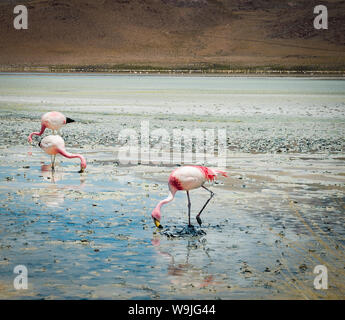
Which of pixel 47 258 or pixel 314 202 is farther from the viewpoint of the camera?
pixel 314 202

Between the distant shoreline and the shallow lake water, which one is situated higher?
the distant shoreline

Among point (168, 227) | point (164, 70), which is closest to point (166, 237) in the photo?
point (168, 227)

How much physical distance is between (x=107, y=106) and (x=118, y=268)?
2828cm

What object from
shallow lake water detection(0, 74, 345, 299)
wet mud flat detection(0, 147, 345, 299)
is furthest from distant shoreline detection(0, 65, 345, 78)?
wet mud flat detection(0, 147, 345, 299)

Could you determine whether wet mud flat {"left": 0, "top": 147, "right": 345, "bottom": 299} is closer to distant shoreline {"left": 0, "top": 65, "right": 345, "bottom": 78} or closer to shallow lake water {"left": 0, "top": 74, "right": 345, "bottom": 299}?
shallow lake water {"left": 0, "top": 74, "right": 345, "bottom": 299}

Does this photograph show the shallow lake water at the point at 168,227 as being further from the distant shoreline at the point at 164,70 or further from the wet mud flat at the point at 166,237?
the distant shoreline at the point at 164,70

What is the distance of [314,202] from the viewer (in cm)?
1127

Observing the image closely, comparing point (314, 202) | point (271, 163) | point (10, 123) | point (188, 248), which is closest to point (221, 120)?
point (10, 123)

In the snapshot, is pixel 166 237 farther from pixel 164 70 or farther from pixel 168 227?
pixel 164 70

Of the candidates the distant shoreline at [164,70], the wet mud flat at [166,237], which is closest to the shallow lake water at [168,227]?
the wet mud flat at [166,237]
